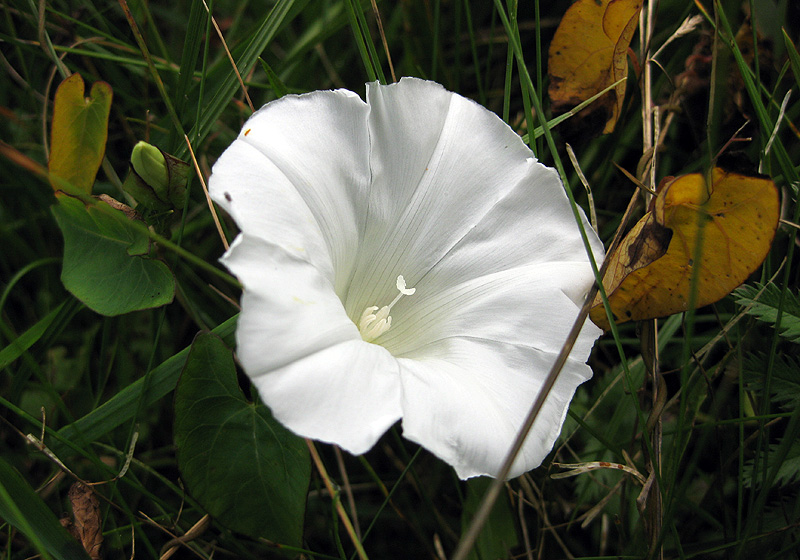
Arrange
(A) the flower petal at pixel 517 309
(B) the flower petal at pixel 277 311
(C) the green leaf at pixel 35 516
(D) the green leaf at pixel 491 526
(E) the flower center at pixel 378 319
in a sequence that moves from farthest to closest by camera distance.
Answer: (D) the green leaf at pixel 491 526, (E) the flower center at pixel 378 319, (A) the flower petal at pixel 517 309, (C) the green leaf at pixel 35 516, (B) the flower petal at pixel 277 311

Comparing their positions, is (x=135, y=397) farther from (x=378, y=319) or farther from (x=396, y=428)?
(x=396, y=428)

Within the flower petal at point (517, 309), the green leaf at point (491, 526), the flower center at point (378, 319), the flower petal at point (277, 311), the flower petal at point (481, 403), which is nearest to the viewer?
the flower petal at point (277, 311)

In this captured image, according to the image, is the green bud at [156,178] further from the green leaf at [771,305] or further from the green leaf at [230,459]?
the green leaf at [771,305]

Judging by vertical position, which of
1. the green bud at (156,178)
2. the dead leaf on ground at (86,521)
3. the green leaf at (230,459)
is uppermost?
the green bud at (156,178)

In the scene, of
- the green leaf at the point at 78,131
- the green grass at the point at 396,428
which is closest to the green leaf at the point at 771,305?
the green grass at the point at 396,428

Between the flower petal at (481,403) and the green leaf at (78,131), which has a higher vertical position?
the green leaf at (78,131)

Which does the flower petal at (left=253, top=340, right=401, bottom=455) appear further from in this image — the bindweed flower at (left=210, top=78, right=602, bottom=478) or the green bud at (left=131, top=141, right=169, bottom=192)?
the green bud at (left=131, top=141, right=169, bottom=192)

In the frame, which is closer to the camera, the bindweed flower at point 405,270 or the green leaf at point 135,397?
the bindweed flower at point 405,270

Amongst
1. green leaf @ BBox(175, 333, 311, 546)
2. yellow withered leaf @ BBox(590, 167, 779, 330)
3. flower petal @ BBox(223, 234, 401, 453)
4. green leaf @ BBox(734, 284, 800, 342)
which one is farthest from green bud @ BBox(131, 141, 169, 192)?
green leaf @ BBox(734, 284, 800, 342)
